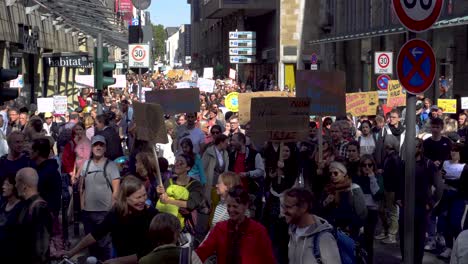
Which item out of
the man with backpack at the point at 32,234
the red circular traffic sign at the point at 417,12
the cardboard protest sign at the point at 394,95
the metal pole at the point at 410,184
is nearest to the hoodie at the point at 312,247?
the metal pole at the point at 410,184

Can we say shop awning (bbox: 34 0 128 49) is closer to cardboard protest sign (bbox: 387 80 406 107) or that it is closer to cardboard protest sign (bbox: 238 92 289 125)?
cardboard protest sign (bbox: 387 80 406 107)

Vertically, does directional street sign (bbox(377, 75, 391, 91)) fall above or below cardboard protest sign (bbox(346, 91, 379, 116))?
above

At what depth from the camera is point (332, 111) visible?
13.2 metres

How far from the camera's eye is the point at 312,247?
20.9 feet

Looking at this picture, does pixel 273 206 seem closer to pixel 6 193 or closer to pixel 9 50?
pixel 6 193

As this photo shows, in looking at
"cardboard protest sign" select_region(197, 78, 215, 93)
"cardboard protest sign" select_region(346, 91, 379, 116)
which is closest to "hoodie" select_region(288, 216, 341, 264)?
"cardboard protest sign" select_region(346, 91, 379, 116)

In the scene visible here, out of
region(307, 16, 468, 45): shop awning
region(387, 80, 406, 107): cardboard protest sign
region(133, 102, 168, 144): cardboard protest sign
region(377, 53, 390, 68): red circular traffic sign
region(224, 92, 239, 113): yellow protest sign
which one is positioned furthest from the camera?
region(307, 16, 468, 45): shop awning

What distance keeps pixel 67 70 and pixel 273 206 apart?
126 ft

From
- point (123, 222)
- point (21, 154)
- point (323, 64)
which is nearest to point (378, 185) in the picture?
point (21, 154)

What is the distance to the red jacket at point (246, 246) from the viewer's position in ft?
22.2

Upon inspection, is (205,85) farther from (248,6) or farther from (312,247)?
(248,6)

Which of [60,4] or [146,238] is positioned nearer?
[146,238]

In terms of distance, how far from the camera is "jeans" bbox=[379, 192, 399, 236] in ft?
44.7

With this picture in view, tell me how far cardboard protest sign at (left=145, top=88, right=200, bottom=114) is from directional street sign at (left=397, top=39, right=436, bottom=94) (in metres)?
7.52
